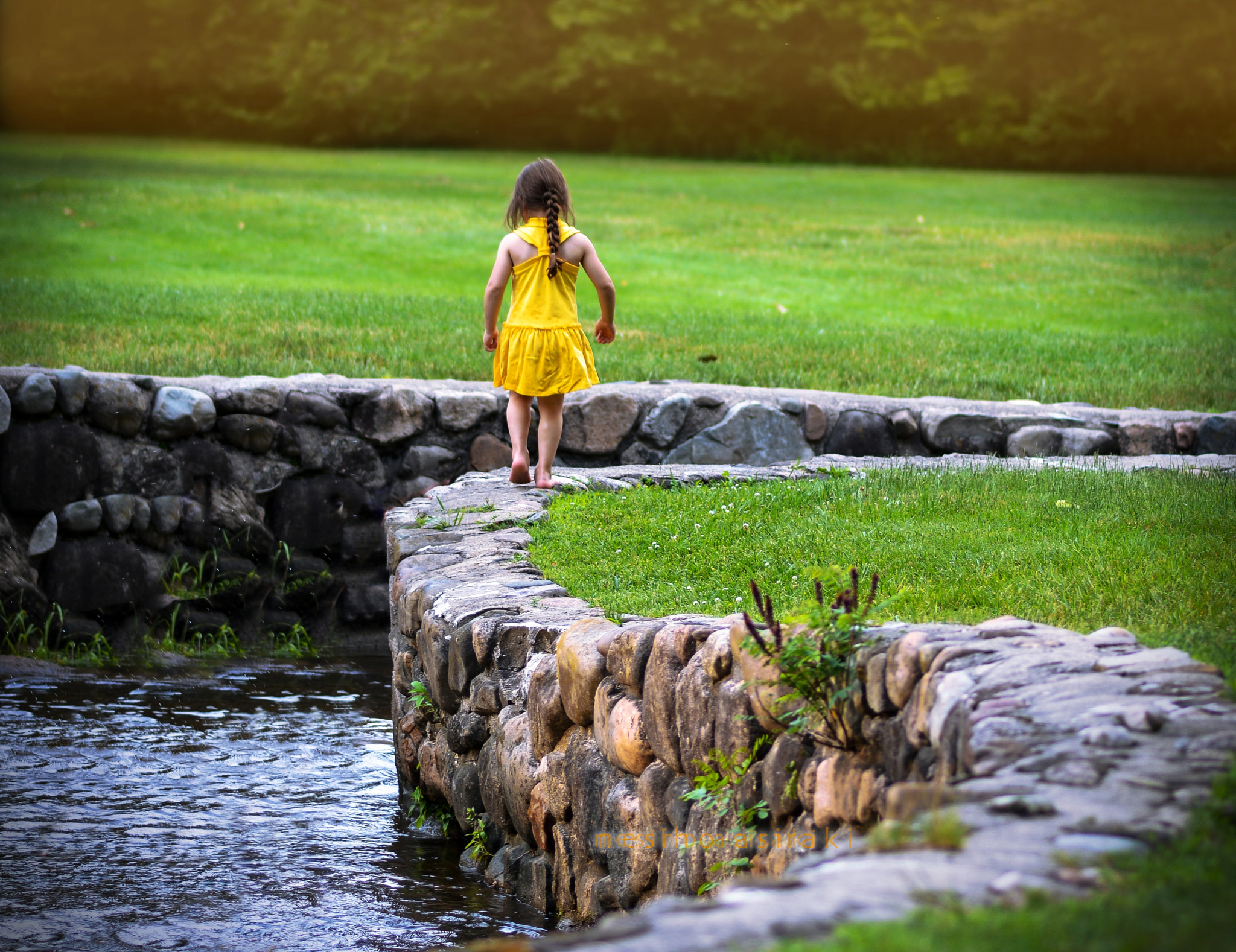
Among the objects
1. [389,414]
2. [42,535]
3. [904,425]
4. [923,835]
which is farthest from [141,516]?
[923,835]

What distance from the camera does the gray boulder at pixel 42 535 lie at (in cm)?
732

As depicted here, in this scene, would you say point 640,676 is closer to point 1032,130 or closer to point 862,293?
point 862,293

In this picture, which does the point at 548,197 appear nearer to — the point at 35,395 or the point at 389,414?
the point at 389,414

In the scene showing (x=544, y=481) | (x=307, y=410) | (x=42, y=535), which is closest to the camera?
(x=544, y=481)

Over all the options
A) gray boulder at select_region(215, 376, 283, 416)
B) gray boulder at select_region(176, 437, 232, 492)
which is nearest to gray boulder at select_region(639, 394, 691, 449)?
gray boulder at select_region(215, 376, 283, 416)

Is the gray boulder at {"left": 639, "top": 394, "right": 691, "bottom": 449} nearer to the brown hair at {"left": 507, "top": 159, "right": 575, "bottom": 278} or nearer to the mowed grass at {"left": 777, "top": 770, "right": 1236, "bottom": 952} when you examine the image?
the brown hair at {"left": 507, "top": 159, "right": 575, "bottom": 278}

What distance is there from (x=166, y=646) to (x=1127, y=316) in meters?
9.49

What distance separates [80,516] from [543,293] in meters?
3.02

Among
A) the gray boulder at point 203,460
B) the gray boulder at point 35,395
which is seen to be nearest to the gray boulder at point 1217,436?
the gray boulder at point 203,460

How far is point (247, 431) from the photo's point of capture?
7656 millimetres

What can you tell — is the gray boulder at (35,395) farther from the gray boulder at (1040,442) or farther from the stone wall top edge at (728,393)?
the gray boulder at (1040,442)

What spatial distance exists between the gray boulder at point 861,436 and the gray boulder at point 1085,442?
0.94m

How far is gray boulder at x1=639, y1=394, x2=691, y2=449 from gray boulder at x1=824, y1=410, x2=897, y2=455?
86 centimetres

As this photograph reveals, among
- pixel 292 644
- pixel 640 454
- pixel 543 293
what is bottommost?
pixel 292 644
